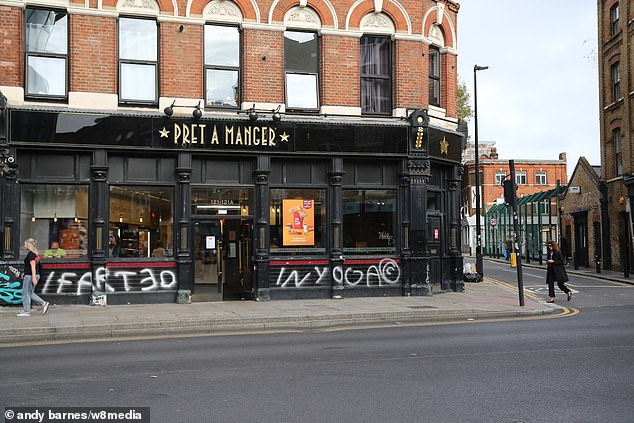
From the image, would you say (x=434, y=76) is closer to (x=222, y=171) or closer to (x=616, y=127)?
(x=222, y=171)

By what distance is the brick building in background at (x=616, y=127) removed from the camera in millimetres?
31531

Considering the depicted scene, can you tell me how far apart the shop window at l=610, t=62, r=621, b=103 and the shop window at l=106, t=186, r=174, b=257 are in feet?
79.4

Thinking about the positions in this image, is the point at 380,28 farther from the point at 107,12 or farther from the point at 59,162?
the point at 59,162

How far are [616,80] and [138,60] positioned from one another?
974 inches

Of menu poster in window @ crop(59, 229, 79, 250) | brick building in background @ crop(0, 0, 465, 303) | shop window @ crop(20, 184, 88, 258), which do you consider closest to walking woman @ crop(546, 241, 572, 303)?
brick building in background @ crop(0, 0, 465, 303)

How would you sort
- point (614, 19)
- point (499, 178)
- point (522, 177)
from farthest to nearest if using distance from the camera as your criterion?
point (522, 177) < point (499, 178) < point (614, 19)

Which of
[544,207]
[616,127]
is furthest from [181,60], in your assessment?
[544,207]

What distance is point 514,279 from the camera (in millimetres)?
29531

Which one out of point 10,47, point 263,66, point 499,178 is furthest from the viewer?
point 499,178

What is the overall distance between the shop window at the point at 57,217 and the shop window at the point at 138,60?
110 inches

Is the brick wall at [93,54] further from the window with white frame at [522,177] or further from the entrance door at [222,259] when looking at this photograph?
the window with white frame at [522,177]

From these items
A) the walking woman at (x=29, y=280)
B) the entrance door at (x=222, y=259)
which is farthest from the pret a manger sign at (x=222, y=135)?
the walking woman at (x=29, y=280)

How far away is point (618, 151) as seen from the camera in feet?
110

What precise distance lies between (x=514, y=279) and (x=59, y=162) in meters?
19.4
